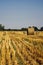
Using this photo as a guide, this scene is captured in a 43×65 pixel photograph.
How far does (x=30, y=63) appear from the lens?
9.66 m

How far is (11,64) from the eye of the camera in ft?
31.6

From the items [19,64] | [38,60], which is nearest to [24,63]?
[19,64]

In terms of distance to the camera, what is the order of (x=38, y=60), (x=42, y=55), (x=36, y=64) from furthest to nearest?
(x=42, y=55)
(x=38, y=60)
(x=36, y=64)

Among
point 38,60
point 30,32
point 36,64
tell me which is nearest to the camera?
point 36,64

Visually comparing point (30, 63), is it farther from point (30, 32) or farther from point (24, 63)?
point (30, 32)

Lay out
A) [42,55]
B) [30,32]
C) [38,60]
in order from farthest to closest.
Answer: [30,32] < [42,55] < [38,60]

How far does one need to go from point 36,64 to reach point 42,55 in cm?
264

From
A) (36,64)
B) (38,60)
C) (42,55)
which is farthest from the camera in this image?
(42,55)

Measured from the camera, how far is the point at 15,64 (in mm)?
9578

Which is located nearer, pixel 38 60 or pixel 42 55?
pixel 38 60

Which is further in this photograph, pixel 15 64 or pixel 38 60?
pixel 38 60

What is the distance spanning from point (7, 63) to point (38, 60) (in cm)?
170

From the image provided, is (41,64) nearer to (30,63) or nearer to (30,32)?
(30,63)

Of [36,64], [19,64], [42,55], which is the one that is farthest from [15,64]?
[42,55]
